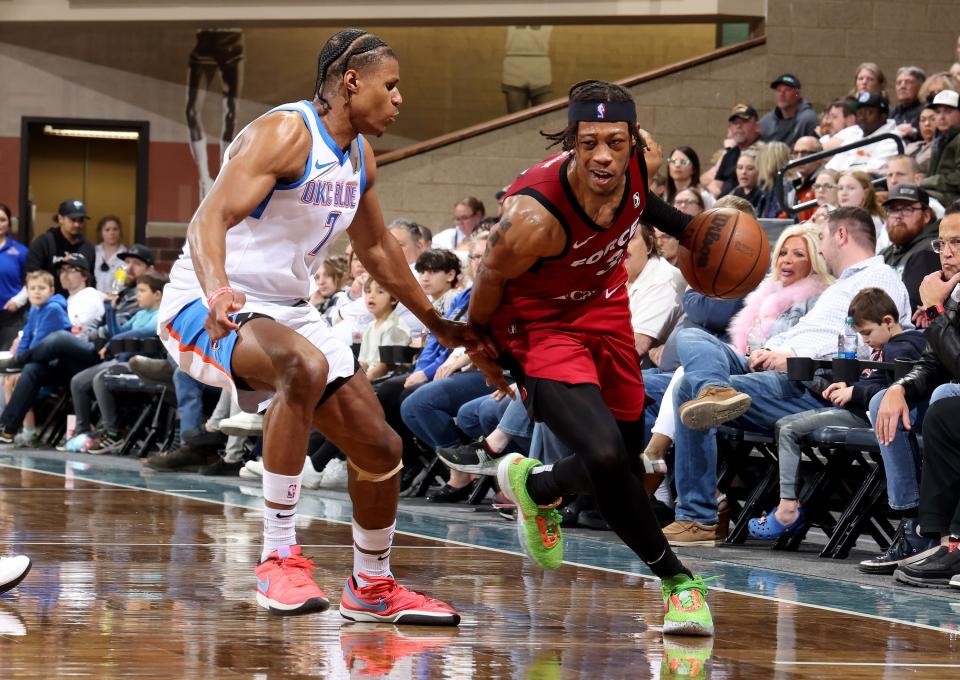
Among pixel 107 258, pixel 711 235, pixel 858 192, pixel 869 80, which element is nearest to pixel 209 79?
pixel 107 258

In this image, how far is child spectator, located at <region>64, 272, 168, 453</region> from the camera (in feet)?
35.0

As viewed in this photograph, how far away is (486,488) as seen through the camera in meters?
8.00

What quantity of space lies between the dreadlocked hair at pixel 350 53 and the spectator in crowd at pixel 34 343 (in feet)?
25.7

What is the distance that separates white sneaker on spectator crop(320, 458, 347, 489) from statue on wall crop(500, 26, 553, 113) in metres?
8.86

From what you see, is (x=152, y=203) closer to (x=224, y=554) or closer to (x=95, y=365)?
(x=95, y=365)

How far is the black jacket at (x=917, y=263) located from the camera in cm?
704

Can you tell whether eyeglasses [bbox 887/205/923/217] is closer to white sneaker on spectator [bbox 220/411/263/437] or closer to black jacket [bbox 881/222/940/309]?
black jacket [bbox 881/222/940/309]

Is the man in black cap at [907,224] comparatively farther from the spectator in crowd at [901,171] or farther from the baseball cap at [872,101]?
the baseball cap at [872,101]

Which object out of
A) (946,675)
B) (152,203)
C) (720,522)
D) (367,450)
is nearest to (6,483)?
(720,522)

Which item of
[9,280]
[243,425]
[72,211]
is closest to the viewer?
[243,425]

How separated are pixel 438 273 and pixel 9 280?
627 centimetres

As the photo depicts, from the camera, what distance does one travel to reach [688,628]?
13.1 ft

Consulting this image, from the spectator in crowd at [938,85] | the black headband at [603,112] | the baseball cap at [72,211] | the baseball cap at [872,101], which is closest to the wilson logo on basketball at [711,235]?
the black headband at [603,112]

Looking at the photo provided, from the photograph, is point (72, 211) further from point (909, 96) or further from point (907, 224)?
point (907, 224)
